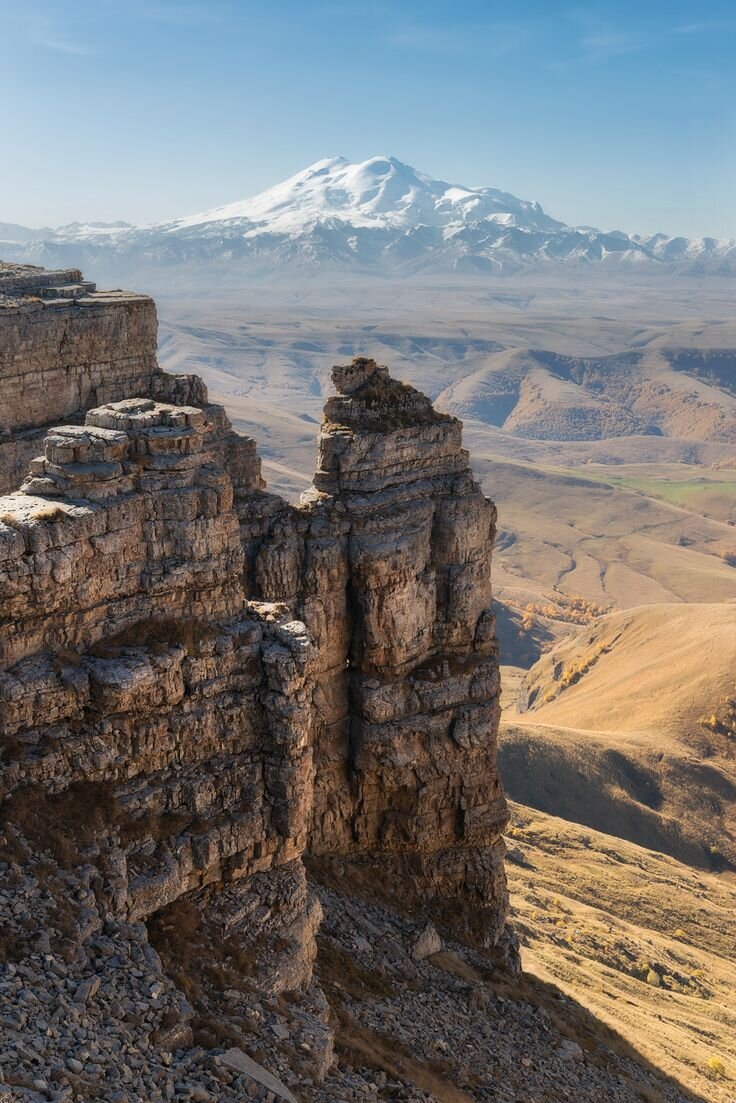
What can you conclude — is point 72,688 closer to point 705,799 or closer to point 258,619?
point 258,619

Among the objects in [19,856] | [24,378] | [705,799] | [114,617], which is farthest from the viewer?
[705,799]

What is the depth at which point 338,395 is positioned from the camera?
51.9 m

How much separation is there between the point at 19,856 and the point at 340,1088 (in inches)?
Answer: 458

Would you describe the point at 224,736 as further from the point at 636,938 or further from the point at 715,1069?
the point at 636,938

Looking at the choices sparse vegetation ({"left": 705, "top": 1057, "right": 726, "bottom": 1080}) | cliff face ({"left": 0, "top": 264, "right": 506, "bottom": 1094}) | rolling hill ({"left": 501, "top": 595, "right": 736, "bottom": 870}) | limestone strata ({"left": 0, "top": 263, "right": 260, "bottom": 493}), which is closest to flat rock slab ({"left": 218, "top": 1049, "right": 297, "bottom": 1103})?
cliff face ({"left": 0, "top": 264, "right": 506, "bottom": 1094})

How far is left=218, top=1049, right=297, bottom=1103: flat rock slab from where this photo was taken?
27312 mm

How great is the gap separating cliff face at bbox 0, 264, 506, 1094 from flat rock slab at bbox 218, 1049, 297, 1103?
343 cm

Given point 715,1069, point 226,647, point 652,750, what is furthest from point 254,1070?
point 652,750

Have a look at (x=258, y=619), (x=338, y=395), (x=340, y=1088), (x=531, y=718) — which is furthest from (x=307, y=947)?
(x=531, y=718)

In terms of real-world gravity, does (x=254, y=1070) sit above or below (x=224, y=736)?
below

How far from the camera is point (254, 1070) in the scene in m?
27.7

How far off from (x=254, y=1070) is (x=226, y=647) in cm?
1238

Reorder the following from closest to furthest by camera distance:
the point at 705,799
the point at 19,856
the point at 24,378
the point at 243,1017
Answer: the point at 19,856 < the point at 243,1017 < the point at 24,378 < the point at 705,799

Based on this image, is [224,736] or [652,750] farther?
[652,750]
